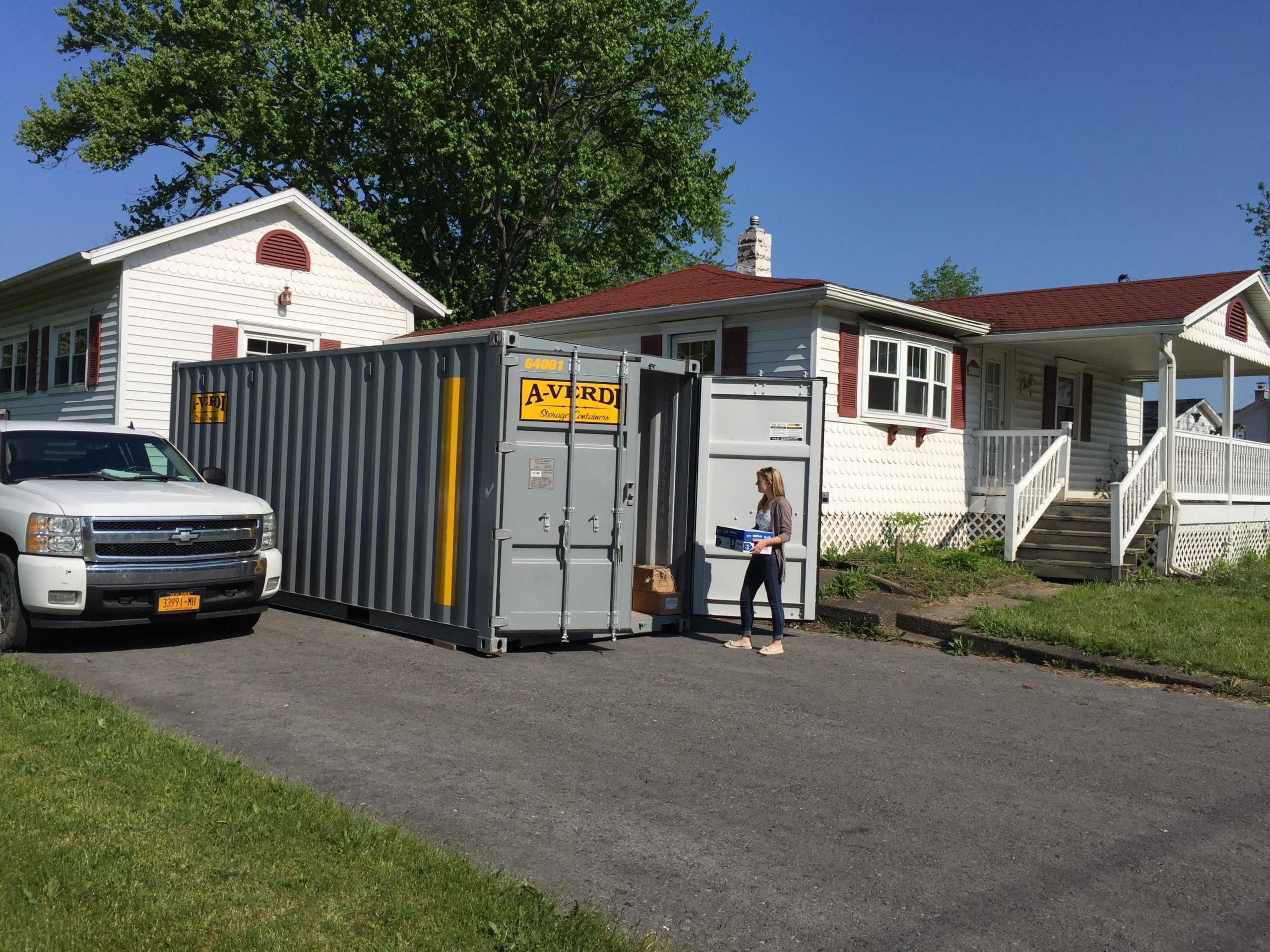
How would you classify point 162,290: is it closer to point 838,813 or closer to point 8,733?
point 8,733

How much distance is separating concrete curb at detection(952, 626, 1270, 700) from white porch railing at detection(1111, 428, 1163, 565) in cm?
459

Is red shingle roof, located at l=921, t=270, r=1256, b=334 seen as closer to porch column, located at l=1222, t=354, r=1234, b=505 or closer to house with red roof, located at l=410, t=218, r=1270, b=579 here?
house with red roof, located at l=410, t=218, r=1270, b=579

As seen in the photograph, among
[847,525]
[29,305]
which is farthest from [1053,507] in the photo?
[29,305]

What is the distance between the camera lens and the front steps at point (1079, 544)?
1491cm

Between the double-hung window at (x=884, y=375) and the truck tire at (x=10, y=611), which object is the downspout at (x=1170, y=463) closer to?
the double-hung window at (x=884, y=375)

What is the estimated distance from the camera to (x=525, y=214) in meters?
33.1

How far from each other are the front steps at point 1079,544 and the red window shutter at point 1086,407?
4.35 metres

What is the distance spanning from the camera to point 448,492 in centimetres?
980

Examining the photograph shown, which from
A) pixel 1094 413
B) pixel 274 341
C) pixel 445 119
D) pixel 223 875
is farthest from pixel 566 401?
pixel 445 119

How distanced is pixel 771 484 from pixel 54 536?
6.20 metres

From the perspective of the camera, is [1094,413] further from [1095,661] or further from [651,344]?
[1095,661]

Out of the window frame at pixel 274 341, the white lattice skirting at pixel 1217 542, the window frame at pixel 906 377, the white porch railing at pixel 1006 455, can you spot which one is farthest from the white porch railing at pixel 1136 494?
the window frame at pixel 274 341

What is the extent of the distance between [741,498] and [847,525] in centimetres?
465

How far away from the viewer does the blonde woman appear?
34.1ft
